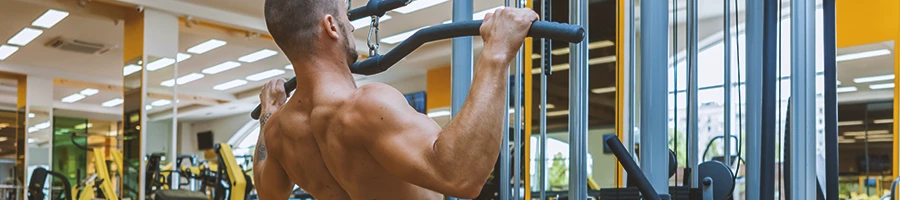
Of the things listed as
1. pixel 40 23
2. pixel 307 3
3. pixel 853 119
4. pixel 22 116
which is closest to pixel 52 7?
pixel 40 23

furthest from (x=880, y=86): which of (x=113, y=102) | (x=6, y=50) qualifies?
(x=113, y=102)

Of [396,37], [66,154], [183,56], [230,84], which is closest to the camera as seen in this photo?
[396,37]

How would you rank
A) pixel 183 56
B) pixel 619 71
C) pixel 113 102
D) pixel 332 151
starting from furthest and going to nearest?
pixel 113 102, pixel 183 56, pixel 619 71, pixel 332 151

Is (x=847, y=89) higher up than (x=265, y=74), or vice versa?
(x=265, y=74)

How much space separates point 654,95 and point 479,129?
631 mm

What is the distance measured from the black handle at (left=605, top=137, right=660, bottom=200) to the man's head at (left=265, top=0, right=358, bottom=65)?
0.51 meters

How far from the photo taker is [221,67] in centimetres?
1380

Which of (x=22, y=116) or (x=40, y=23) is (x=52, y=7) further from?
(x=22, y=116)

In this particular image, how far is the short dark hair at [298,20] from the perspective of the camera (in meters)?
1.16

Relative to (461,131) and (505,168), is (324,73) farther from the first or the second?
(505,168)

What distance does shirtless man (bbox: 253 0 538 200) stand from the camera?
0.95 m

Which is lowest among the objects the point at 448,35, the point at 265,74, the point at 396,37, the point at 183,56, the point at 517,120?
the point at 517,120

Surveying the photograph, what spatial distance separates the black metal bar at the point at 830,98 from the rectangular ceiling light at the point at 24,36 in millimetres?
10705

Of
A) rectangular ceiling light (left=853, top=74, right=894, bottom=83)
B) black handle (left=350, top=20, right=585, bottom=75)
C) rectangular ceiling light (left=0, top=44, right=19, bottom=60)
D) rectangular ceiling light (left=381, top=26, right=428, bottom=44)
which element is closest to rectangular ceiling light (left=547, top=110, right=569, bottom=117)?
rectangular ceiling light (left=853, top=74, right=894, bottom=83)
